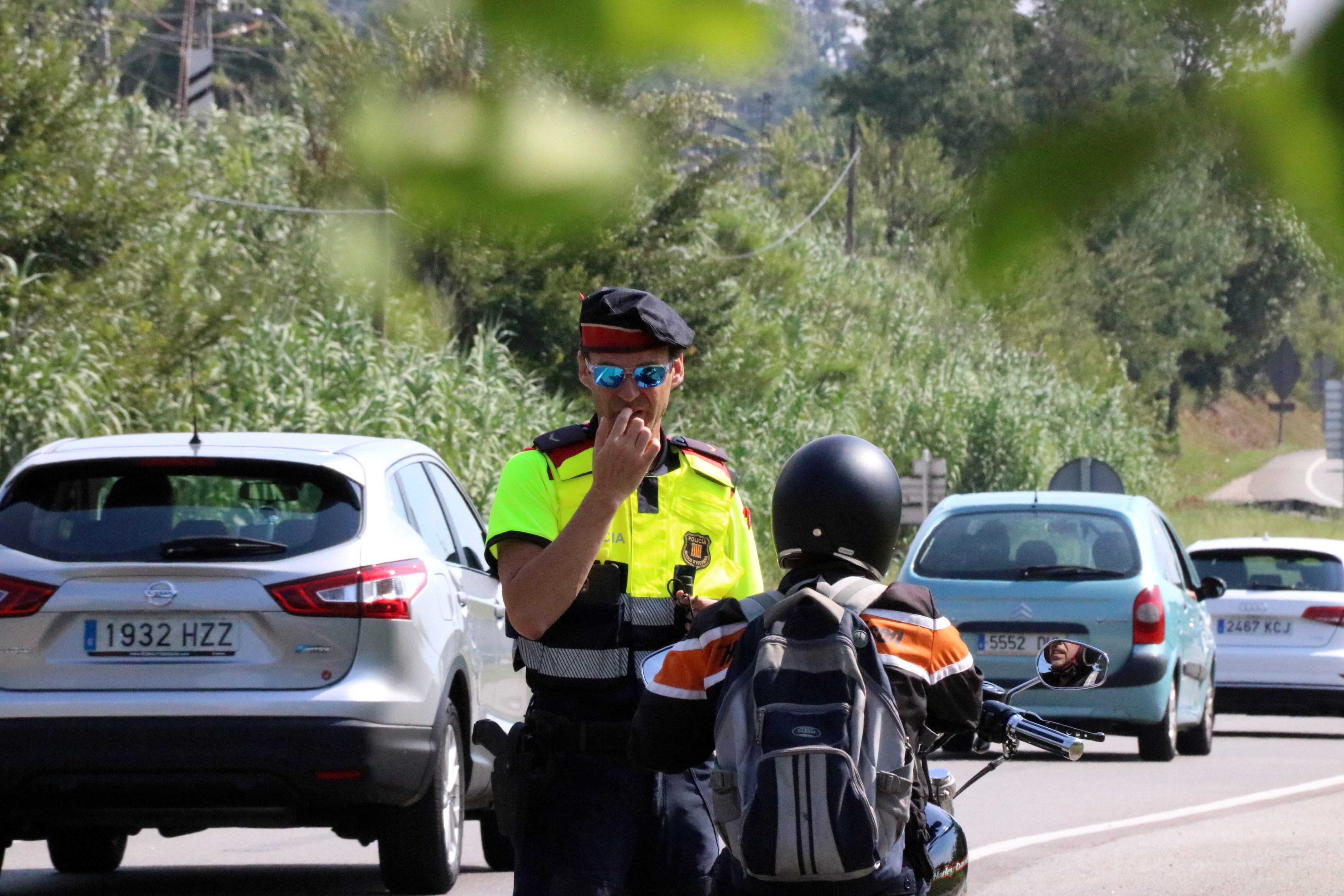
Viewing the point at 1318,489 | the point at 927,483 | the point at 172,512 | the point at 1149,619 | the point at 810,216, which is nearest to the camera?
the point at 810,216

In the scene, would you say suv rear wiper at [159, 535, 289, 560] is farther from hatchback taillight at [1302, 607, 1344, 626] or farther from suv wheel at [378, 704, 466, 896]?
hatchback taillight at [1302, 607, 1344, 626]

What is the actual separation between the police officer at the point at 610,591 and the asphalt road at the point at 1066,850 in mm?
3796

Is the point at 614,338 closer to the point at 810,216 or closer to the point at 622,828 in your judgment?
the point at 622,828

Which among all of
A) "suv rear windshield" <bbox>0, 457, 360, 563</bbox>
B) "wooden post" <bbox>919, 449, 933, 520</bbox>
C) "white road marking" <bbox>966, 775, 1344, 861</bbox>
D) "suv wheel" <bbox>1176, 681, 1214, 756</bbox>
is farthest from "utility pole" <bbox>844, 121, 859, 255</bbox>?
"wooden post" <bbox>919, 449, 933, 520</bbox>

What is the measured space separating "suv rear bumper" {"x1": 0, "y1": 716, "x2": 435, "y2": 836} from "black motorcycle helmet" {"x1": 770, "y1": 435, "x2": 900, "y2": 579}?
3.68 metres

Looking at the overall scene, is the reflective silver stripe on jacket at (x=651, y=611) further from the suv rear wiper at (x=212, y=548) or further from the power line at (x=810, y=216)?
the suv rear wiper at (x=212, y=548)

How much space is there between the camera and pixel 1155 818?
9.56 meters

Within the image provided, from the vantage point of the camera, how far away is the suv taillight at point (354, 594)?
21.4ft

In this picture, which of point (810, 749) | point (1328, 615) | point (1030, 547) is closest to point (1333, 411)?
point (810, 749)

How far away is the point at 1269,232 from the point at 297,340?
49.1ft

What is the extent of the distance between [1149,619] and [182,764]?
6.79 m

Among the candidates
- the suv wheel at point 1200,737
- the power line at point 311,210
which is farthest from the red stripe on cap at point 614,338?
the suv wheel at point 1200,737

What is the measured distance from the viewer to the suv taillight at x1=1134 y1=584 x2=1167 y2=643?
11.9 meters

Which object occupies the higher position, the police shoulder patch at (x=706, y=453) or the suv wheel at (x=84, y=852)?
the police shoulder patch at (x=706, y=453)
